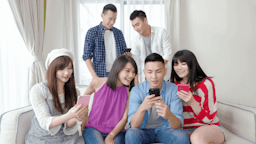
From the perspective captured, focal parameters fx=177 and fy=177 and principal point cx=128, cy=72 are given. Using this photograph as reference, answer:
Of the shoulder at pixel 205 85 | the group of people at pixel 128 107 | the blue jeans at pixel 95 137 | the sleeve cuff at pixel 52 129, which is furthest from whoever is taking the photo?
the shoulder at pixel 205 85

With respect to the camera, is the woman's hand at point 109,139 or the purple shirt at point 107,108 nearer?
the woman's hand at point 109,139

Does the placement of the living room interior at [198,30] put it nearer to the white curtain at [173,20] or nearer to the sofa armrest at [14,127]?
the white curtain at [173,20]

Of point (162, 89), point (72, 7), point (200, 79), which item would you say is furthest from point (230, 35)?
point (72, 7)

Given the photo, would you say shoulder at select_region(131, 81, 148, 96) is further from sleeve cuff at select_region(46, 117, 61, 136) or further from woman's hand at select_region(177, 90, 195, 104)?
sleeve cuff at select_region(46, 117, 61, 136)

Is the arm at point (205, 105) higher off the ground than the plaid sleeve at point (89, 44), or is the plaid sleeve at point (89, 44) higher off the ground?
the plaid sleeve at point (89, 44)

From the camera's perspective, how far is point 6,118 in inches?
68.1

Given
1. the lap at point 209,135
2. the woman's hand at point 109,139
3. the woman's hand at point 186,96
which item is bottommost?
the woman's hand at point 109,139

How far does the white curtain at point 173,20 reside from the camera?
3.51m

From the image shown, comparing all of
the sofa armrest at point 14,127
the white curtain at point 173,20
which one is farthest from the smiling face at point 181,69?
the white curtain at point 173,20

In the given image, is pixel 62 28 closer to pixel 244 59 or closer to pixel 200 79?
pixel 200 79

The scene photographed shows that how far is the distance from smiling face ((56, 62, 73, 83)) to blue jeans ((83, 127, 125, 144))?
1.81 ft

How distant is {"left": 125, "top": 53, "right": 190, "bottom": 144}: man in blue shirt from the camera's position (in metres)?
1.57

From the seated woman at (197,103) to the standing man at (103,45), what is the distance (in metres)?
1.06

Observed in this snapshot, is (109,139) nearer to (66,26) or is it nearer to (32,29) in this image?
(32,29)
